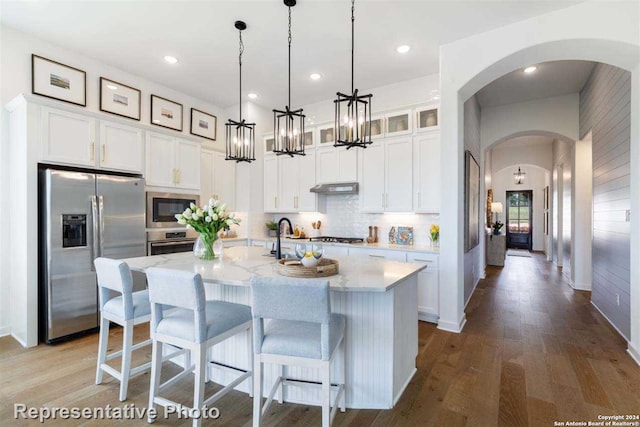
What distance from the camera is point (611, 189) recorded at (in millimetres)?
3426

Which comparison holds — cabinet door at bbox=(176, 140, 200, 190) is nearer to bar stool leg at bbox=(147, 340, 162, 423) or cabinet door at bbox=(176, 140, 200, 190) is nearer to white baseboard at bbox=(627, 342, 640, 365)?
bar stool leg at bbox=(147, 340, 162, 423)

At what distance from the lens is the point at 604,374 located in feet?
8.23

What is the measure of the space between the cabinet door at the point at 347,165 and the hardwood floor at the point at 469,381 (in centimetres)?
228

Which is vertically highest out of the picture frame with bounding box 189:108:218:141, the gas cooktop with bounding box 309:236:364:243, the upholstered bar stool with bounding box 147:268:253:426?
the picture frame with bounding box 189:108:218:141

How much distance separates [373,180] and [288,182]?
1563 millimetres

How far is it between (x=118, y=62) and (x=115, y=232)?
7.09ft

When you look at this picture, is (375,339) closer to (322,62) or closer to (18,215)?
(322,62)

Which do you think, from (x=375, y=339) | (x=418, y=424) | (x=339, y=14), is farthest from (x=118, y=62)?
(x=418, y=424)

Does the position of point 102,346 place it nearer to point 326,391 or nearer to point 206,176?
point 326,391

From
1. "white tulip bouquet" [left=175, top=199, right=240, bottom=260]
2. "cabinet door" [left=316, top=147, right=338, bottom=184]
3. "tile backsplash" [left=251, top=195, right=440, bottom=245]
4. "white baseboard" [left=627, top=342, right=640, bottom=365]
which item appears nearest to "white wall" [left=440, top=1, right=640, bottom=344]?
"white baseboard" [left=627, top=342, right=640, bottom=365]

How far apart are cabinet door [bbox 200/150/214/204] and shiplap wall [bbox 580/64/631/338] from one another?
17.2 ft

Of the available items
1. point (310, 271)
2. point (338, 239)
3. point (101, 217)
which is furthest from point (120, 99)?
point (310, 271)

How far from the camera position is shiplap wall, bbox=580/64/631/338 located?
10.2ft

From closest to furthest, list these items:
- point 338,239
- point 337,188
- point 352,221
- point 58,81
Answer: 1. point 58,81
2. point 337,188
3. point 338,239
4. point 352,221
